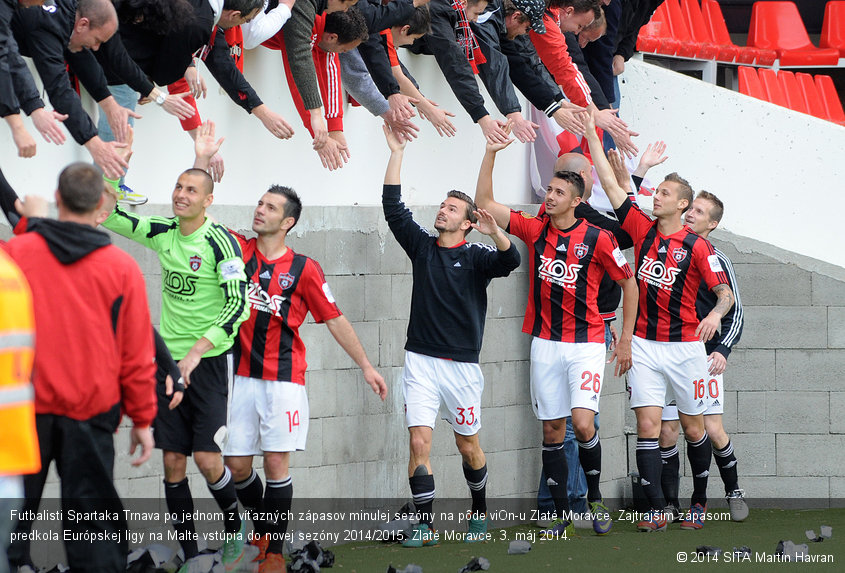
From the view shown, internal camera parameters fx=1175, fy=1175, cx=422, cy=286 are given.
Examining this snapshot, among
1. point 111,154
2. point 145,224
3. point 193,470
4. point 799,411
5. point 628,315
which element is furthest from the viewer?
point 799,411

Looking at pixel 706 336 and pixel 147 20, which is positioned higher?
pixel 147 20

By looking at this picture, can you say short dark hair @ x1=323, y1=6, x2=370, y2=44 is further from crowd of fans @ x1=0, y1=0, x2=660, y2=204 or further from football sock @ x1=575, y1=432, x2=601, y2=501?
football sock @ x1=575, y1=432, x2=601, y2=501

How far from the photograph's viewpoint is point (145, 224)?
5.68 metres

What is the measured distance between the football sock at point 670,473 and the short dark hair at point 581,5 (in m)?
3.18

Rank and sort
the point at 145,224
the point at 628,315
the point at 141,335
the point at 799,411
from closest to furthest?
the point at 141,335 < the point at 145,224 < the point at 628,315 < the point at 799,411

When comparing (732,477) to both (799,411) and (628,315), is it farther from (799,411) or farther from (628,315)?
(628,315)

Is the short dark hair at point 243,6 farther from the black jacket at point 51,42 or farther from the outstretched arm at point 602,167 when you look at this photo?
the outstretched arm at point 602,167

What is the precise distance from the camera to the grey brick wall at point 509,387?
6.89 m

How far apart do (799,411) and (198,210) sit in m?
5.40

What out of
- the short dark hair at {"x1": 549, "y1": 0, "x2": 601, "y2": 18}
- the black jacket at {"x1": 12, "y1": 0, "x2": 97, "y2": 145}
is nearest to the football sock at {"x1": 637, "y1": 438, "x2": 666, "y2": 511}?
the short dark hair at {"x1": 549, "y1": 0, "x2": 601, "y2": 18}

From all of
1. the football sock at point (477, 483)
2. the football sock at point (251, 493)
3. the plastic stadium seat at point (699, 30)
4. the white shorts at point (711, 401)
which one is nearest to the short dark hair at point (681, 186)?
the white shorts at point (711, 401)

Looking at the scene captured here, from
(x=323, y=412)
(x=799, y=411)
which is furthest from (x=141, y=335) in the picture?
(x=799, y=411)

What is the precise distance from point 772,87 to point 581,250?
6.65 metres

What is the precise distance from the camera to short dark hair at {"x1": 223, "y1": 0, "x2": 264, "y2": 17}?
19.8 feet
